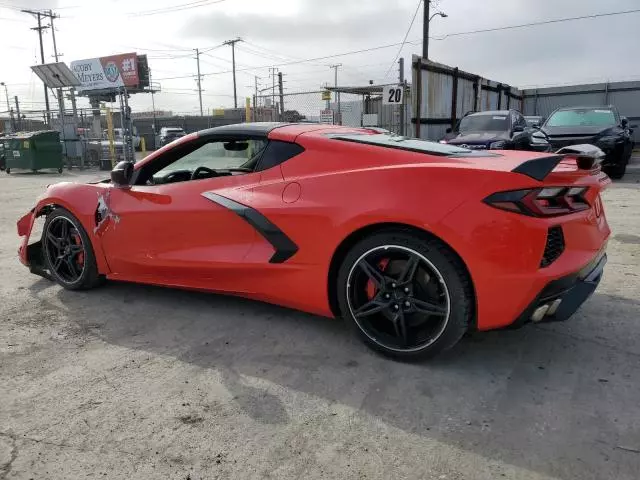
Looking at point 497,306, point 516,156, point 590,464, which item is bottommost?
point 590,464

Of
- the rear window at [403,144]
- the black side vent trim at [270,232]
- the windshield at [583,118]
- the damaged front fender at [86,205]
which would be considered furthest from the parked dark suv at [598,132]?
the damaged front fender at [86,205]

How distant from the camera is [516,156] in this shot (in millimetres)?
3014

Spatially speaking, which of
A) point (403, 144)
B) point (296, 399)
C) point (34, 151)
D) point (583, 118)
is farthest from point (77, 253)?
point (34, 151)

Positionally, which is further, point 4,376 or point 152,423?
point 4,376

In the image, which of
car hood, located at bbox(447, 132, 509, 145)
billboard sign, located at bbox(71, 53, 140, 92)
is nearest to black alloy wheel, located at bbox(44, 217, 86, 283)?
car hood, located at bbox(447, 132, 509, 145)

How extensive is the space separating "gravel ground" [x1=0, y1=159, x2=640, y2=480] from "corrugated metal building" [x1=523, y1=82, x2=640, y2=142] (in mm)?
24491

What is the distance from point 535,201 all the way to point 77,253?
3.46 meters

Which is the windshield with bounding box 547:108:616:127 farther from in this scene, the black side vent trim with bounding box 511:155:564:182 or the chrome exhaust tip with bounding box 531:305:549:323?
the chrome exhaust tip with bounding box 531:305:549:323

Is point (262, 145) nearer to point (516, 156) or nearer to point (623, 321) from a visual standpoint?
point (516, 156)

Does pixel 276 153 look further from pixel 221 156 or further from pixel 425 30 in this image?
pixel 425 30

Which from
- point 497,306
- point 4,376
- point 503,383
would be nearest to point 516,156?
point 497,306

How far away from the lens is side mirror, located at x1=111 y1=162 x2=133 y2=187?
12.4ft

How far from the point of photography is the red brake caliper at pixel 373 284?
283 cm

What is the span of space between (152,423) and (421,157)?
1932 mm
